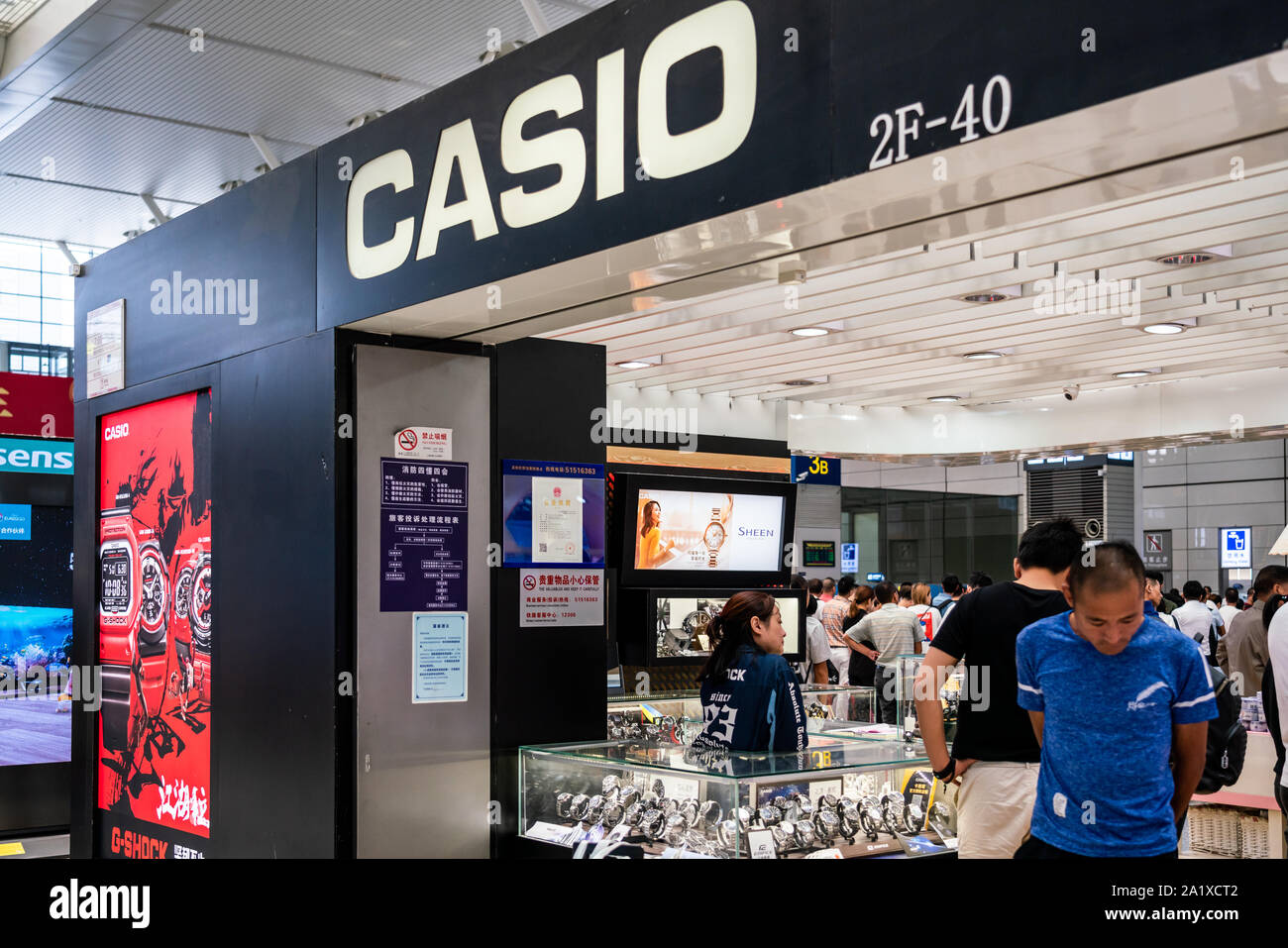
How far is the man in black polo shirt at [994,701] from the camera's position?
3426 millimetres

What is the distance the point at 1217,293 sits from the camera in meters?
6.22

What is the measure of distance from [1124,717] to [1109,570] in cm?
32

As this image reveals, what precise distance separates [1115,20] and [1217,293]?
4.93 meters

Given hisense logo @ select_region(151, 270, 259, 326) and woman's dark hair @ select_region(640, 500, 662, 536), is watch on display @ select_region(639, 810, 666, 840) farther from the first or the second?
woman's dark hair @ select_region(640, 500, 662, 536)

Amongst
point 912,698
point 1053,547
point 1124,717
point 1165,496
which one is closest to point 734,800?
point 1124,717

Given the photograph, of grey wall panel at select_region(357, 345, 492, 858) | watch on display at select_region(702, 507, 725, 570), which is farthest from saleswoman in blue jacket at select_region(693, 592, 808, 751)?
watch on display at select_region(702, 507, 725, 570)

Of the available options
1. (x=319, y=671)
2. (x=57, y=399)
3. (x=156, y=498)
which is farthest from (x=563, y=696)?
(x=57, y=399)

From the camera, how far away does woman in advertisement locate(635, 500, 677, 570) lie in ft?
19.8

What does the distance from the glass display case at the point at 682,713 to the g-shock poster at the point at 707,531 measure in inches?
27.9

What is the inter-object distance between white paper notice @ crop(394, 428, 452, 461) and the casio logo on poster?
0.51 meters

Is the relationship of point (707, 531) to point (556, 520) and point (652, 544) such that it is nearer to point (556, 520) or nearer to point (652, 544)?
point (652, 544)

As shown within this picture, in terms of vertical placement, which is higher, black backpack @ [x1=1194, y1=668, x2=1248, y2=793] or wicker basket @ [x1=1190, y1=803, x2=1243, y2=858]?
black backpack @ [x1=1194, y1=668, x2=1248, y2=793]

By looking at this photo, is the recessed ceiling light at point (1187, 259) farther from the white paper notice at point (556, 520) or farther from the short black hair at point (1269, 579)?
the white paper notice at point (556, 520)

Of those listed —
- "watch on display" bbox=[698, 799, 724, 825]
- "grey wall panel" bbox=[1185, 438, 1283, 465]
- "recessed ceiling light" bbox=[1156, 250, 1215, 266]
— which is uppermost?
"grey wall panel" bbox=[1185, 438, 1283, 465]
